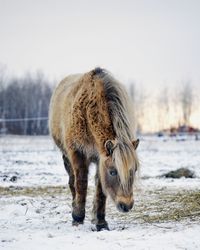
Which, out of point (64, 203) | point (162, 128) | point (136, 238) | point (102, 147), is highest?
point (102, 147)

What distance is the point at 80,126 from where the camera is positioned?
6539mm

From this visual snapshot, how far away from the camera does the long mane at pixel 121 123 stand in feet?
18.4

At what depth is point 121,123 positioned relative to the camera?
604 cm

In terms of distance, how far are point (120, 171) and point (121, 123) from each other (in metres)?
0.75

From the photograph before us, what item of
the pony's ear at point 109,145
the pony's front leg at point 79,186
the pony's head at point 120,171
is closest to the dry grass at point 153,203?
the pony's front leg at point 79,186

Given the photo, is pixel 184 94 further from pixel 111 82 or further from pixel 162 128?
pixel 111 82

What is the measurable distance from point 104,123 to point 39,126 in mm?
53883

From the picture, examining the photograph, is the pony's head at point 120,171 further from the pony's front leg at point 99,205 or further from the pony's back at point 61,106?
the pony's back at point 61,106

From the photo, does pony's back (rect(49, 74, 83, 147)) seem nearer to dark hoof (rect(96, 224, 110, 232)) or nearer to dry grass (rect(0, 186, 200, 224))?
dry grass (rect(0, 186, 200, 224))

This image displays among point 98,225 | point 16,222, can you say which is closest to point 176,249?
point 98,225

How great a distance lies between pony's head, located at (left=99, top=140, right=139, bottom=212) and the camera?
5.56 m

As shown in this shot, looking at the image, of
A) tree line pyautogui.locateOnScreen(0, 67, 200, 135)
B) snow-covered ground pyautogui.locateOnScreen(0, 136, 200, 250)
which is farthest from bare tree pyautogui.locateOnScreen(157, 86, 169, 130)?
snow-covered ground pyautogui.locateOnScreen(0, 136, 200, 250)

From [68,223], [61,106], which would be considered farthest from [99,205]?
[61,106]

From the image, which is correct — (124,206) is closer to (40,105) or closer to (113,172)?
(113,172)
